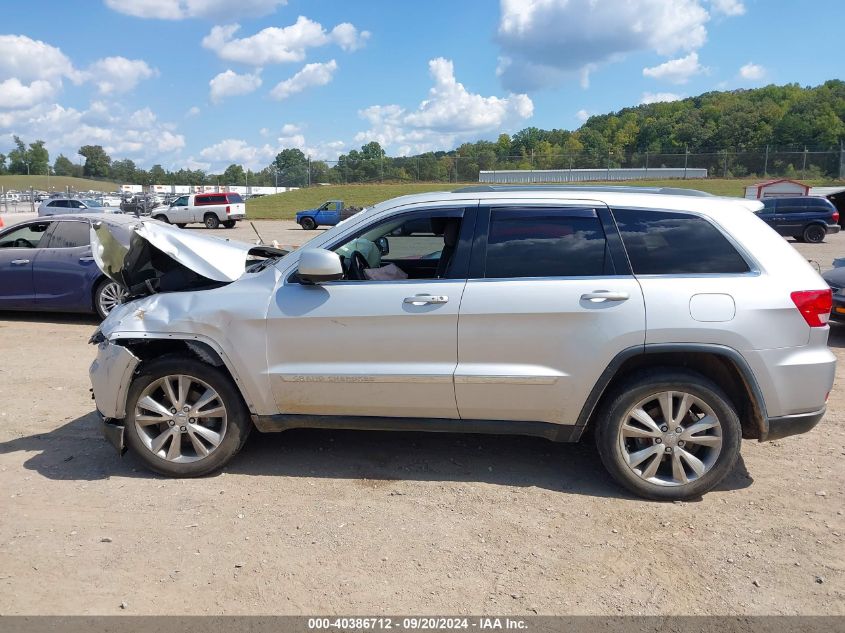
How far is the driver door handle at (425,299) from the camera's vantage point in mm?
3951

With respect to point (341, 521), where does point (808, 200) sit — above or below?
above

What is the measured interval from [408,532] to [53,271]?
7512 millimetres

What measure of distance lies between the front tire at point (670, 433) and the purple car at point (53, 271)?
7.28 meters

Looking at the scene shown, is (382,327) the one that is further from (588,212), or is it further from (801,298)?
(801,298)

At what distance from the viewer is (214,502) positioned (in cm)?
402

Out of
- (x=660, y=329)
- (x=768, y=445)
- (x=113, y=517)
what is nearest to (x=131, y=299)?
(x=113, y=517)

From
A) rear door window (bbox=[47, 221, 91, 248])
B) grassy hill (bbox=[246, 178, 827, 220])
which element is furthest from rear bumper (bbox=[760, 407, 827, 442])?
grassy hill (bbox=[246, 178, 827, 220])

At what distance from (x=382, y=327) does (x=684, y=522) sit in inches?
80.0

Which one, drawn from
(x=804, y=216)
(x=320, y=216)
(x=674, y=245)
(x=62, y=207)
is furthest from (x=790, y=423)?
(x=62, y=207)

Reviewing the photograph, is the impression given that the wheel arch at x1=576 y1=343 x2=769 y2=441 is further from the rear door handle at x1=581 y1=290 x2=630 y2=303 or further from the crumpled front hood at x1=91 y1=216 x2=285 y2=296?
the crumpled front hood at x1=91 y1=216 x2=285 y2=296

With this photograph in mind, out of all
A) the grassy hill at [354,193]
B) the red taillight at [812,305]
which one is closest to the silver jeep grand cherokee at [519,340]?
the red taillight at [812,305]

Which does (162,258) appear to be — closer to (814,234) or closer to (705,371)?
(705,371)

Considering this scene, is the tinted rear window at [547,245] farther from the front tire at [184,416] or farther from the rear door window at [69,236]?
the rear door window at [69,236]

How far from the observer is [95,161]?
138 meters
